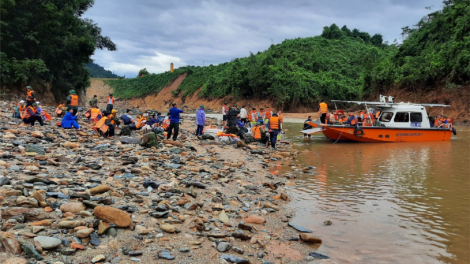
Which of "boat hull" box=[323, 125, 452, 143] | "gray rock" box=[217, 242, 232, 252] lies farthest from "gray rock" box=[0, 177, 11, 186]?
"boat hull" box=[323, 125, 452, 143]

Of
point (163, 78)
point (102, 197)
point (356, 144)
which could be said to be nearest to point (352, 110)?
point (356, 144)

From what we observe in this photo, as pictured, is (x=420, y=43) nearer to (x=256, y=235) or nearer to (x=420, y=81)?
(x=420, y=81)

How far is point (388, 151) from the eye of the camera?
1435 cm

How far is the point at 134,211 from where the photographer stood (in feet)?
15.3

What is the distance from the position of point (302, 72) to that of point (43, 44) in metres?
28.9

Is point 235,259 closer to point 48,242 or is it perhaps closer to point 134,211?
point 134,211

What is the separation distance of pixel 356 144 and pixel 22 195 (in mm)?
15038

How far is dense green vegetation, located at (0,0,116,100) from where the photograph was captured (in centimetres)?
2173

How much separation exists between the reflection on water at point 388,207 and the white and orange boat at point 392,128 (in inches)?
162

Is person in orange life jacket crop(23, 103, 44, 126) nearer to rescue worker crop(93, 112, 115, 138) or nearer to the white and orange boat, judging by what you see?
rescue worker crop(93, 112, 115, 138)

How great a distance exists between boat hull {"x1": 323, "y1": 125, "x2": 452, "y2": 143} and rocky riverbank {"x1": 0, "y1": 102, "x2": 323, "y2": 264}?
9.06m

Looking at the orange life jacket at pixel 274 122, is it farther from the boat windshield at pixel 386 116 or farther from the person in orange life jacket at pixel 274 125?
the boat windshield at pixel 386 116

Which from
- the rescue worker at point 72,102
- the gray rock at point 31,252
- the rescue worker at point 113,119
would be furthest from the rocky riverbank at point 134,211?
the rescue worker at point 72,102

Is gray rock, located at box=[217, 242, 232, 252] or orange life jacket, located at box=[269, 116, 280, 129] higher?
orange life jacket, located at box=[269, 116, 280, 129]
